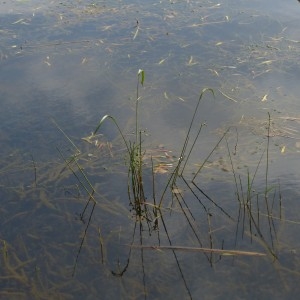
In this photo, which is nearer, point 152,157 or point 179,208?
point 179,208

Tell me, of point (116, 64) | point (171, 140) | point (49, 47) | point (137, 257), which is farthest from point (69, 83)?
point (137, 257)

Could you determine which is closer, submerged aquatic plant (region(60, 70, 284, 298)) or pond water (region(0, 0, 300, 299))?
pond water (region(0, 0, 300, 299))

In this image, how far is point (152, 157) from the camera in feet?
12.8

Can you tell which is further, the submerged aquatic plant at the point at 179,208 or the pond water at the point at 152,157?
the submerged aquatic plant at the point at 179,208

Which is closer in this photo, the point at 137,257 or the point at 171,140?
the point at 137,257

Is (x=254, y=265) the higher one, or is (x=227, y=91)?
(x=227, y=91)

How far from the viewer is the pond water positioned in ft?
9.30

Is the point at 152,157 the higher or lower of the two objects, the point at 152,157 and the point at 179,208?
the higher

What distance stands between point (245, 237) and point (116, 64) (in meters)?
3.14

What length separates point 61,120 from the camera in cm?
446

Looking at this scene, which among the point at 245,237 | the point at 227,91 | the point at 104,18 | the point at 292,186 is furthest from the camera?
the point at 104,18

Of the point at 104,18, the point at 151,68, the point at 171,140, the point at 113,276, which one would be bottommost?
the point at 113,276

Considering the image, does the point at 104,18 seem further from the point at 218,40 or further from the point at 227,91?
the point at 227,91

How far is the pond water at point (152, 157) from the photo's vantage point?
2.84 meters
